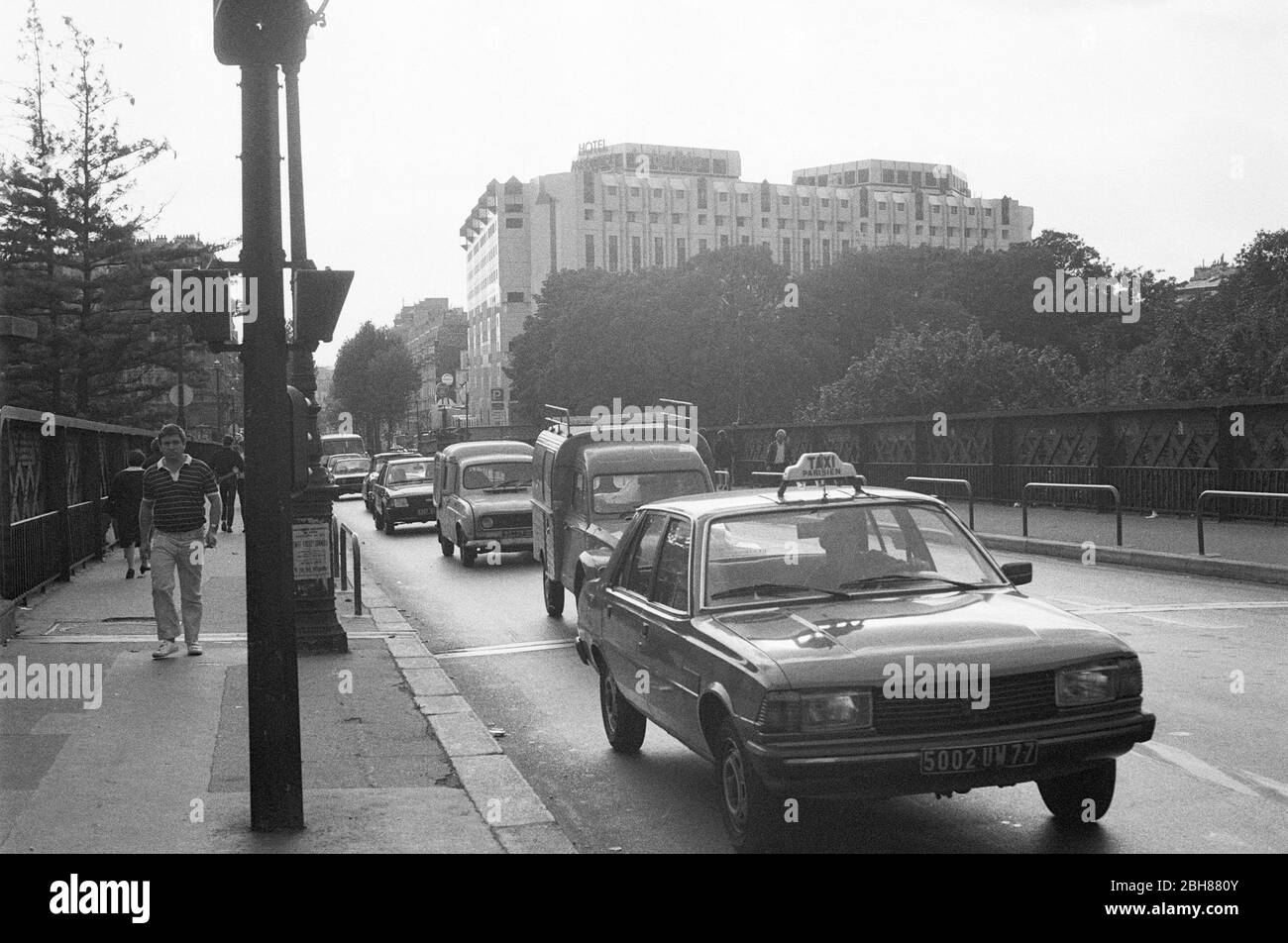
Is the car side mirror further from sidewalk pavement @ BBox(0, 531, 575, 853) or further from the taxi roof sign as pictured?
sidewalk pavement @ BBox(0, 531, 575, 853)

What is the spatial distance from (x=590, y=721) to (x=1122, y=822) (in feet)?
13.0

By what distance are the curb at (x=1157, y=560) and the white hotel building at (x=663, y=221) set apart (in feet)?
378

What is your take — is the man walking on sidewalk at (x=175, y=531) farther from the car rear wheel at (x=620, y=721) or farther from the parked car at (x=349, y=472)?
the parked car at (x=349, y=472)

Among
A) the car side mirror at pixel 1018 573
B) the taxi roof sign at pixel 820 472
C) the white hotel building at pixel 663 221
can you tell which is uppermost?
the white hotel building at pixel 663 221

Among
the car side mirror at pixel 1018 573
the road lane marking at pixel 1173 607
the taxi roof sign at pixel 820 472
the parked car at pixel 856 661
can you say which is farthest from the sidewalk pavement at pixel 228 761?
the road lane marking at pixel 1173 607

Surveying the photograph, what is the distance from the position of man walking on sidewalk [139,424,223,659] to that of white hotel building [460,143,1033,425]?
12411cm

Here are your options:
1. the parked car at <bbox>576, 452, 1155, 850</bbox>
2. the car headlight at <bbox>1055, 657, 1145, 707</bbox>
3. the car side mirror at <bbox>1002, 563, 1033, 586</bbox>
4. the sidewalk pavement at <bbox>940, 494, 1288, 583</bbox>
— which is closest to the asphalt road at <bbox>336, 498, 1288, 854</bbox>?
the parked car at <bbox>576, 452, 1155, 850</bbox>

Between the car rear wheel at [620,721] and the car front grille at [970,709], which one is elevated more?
the car front grille at [970,709]

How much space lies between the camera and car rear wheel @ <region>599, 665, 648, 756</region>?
8.24 meters

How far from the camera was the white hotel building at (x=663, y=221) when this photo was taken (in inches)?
5797

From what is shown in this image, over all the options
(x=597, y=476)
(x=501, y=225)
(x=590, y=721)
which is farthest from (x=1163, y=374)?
(x=501, y=225)

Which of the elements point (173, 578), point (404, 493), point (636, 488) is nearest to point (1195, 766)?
point (636, 488)
